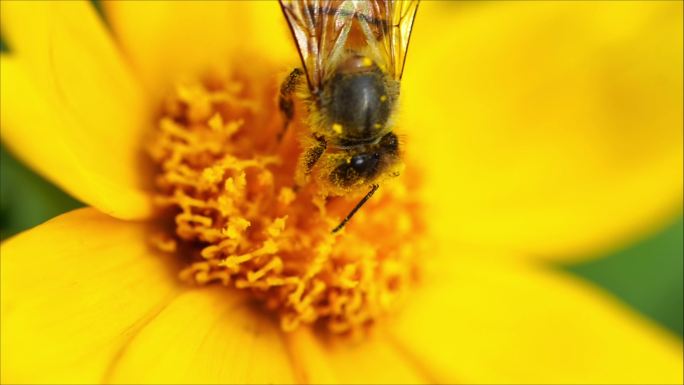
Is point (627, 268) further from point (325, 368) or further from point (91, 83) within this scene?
point (91, 83)

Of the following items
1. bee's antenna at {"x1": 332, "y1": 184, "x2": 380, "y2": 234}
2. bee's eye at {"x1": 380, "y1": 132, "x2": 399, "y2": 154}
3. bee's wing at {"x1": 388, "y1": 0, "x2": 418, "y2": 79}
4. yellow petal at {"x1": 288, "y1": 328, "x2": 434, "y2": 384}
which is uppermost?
bee's wing at {"x1": 388, "y1": 0, "x2": 418, "y2": 79}

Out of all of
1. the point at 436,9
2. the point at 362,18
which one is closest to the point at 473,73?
the point at 436,9

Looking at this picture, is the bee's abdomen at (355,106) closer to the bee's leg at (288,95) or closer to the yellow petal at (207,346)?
the bee's leg at (288,95)

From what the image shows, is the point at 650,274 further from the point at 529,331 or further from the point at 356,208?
the point at 356,208

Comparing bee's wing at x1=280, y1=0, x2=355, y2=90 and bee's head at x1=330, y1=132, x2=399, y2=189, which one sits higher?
bee's wing at x1=280, y1=0, x2=355, y2=90

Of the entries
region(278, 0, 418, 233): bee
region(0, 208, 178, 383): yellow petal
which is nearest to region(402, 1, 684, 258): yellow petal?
region(278, 0, 418, 233): bee

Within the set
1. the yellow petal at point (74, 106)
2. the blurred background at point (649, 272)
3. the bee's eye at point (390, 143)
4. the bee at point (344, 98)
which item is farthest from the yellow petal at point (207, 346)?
the blurred background at point (649, 272)

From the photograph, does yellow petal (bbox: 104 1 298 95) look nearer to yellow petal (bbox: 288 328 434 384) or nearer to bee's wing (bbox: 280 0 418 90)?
bee's wing (bbox: 280 0 418 90)
